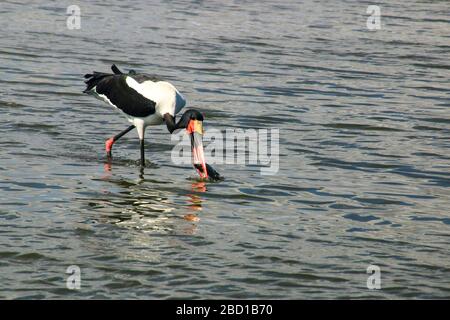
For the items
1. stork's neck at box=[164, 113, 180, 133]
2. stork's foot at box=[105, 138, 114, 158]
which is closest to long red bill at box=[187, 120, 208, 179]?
stork's neck at box=[164, 113, 180, 133]

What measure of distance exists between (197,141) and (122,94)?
1104mm

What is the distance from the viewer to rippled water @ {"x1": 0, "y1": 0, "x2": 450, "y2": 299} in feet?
30.0

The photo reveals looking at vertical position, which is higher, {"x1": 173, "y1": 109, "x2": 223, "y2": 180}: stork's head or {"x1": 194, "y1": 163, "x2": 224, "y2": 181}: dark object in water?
{"x1": 173, "y1": 109, "x2": 223, "y2": 180}: stork's head

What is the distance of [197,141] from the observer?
1283 centimetres

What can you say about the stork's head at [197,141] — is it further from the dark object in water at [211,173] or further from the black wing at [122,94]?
the black wing at [122,94]

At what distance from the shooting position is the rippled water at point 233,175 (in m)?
9.15

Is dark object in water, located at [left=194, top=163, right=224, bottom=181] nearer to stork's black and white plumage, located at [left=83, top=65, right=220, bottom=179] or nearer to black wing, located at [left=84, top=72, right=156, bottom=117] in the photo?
stork's black and white plumage, located at [left=83, top=65, right=220, bottom=179]

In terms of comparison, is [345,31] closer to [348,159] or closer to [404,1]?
[404,1]

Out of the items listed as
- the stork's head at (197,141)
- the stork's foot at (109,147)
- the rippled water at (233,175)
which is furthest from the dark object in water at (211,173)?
the stork's foot at (109,147)

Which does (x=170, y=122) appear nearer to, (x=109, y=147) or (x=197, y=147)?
(x=197, y=147)

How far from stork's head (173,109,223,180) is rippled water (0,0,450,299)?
7.4 inches

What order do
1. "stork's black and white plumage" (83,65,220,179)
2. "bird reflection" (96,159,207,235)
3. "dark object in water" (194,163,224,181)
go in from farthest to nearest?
1. "stork's black and white plumage" (83,65,220,179)
2. "dark object in water" (194,163,224,181)
3. "bird reflection" (96,159,207,235)

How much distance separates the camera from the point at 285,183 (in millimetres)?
12188
